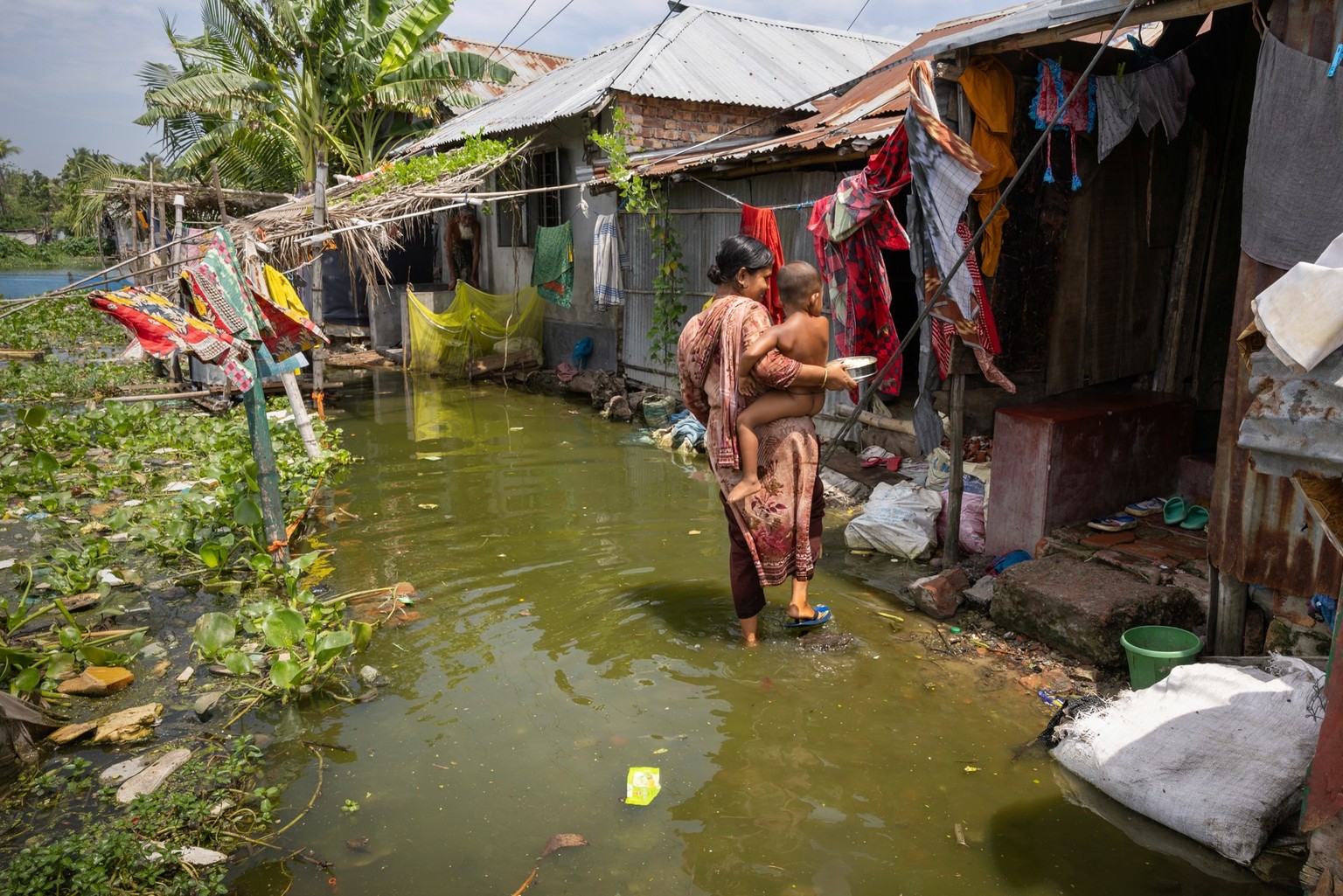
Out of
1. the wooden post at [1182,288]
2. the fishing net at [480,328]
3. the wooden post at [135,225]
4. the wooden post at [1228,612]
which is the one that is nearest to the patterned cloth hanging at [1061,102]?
the wooden post at [1182,288]

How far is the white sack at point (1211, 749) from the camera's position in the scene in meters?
2.92

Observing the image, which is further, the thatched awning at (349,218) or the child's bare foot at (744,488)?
the thatched awning at (349,218)

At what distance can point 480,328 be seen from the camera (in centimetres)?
1352

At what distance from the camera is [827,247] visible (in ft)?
19.9

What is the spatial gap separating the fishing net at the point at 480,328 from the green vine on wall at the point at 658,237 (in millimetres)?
3240

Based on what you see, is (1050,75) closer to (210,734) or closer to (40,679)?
(210,734)

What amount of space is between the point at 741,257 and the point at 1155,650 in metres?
2.58

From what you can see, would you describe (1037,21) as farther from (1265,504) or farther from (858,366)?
(1265,504)

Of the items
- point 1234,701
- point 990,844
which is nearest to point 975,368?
point 1234,701

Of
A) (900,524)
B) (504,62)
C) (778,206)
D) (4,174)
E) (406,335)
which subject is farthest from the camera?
(4,174)

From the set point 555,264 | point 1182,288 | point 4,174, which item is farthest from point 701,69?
point 4,174

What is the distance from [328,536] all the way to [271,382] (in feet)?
19.0

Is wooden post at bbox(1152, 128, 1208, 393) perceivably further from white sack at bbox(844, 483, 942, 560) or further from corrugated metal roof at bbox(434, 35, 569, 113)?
corrugated metal roof at bbox(434, 35, 569, 113)

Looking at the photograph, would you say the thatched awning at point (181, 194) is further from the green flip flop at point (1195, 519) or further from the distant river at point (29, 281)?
the distant river at point (29, 281)
